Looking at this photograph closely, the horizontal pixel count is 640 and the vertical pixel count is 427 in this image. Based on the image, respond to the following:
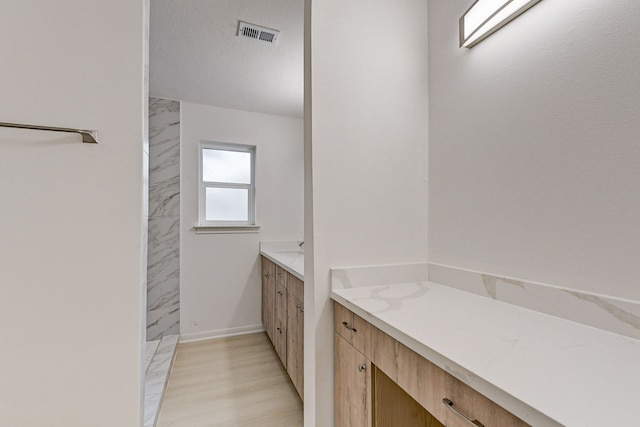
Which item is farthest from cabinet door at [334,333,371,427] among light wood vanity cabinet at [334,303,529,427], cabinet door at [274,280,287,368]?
cabinet door at [274,280,287,368]

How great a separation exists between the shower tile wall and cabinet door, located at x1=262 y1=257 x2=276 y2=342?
0.87 metres

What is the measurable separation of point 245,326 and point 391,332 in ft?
8.48

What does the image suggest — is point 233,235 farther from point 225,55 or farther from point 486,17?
point 486,17

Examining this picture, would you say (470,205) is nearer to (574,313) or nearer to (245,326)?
(574,313)

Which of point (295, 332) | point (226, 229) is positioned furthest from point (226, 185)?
point (295, 332)

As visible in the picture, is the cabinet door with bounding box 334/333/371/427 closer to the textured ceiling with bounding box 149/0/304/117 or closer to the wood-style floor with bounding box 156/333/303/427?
the wood-style floor with bounding box 156/333/303/427

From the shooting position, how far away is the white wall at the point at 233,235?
2.86m

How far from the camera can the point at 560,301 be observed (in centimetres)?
88

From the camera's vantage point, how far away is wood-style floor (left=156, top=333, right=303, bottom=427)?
171 cm

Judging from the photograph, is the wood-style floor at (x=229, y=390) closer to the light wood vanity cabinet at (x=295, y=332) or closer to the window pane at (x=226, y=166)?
the light wood vanity cabinet at (x=295, y=332)

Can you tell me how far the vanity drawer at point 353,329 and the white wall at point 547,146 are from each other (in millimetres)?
570

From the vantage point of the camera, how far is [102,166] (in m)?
1.02

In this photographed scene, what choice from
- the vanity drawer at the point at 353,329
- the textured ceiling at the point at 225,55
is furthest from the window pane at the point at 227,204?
the vanity drawer at the point at 353,329

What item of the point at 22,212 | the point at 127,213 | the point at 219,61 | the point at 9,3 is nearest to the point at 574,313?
the point at 127,213
